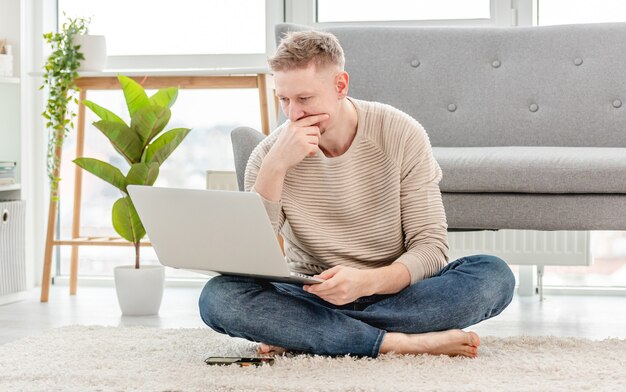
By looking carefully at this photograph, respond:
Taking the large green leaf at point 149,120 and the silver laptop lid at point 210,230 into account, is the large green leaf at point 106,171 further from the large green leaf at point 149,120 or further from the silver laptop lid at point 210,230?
the silver laptop lid at point 210,230

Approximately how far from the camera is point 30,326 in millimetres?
2766

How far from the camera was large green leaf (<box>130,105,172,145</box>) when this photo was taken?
294cm

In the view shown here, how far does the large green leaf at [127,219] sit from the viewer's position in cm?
301

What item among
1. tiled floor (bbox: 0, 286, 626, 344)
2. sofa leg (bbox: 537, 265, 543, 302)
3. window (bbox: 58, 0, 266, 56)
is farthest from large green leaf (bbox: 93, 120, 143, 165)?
sofa leg (bbox: 537, 265, 543, 302)

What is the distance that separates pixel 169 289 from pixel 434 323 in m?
1.83

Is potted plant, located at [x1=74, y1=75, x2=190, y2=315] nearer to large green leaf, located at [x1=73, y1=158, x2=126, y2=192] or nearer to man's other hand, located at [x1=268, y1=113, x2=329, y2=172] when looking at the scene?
large green leaf, located at [x1=73, y1=158, x2=126, y2=192]

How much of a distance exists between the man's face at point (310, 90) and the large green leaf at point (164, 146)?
108 cm

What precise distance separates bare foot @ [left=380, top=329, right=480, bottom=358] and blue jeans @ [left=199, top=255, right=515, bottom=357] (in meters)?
0.02

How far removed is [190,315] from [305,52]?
1268 mm

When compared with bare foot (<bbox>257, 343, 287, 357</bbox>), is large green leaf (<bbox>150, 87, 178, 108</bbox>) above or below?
above

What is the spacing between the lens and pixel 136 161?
3.03 meters

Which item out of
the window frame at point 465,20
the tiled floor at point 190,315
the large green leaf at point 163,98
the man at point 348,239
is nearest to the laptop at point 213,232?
the man at point 348,239

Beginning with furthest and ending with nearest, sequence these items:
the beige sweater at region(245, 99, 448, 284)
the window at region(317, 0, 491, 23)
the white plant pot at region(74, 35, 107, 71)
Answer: the window at region(317, 0, 491, 23), the white plant pot at region(74, 35, 107, 71), the beige sweater at region(245, 99, 448, 284)

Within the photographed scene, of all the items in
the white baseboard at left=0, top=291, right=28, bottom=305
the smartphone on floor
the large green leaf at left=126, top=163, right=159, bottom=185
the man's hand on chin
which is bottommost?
the white baseboard at left=0, top=291, right=28, bottom=305
